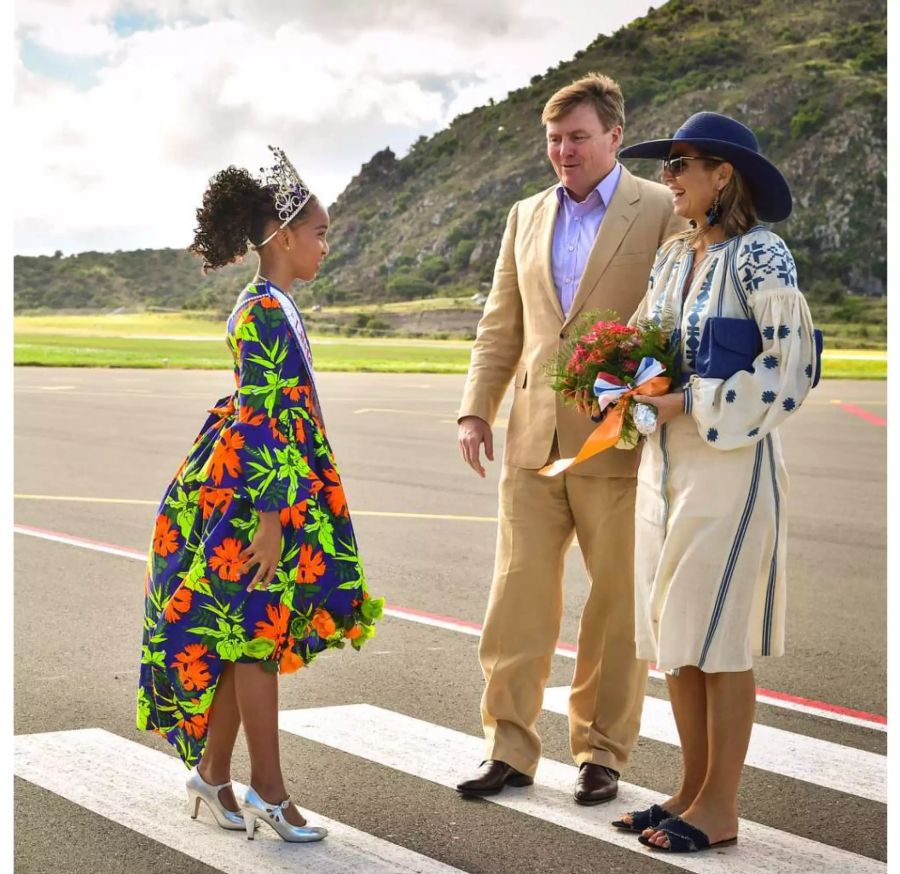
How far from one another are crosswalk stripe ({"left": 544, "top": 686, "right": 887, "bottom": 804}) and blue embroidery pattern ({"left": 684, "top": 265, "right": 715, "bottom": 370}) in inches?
66.8

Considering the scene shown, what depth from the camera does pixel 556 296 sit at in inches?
198

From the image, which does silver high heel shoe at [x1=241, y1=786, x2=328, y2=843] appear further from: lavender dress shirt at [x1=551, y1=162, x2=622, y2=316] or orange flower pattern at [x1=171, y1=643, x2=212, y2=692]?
lavender dress shirt at [x1=551, y1=162, x2=622, y2=316]

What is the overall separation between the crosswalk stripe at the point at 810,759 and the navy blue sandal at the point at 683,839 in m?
0.83

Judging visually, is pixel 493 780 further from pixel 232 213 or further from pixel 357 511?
pixel 357 511

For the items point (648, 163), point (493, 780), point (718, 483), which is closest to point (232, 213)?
point (718, 483)

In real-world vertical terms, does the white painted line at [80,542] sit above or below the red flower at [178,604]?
below

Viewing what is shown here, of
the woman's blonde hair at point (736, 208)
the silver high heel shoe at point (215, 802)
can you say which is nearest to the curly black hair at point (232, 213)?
the woman's blonde hair at point (736, 208)

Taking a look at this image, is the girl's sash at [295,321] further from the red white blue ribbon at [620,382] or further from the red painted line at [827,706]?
the red painted line at [827,706]

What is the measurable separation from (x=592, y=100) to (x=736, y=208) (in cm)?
93

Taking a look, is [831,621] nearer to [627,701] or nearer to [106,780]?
[627,701]

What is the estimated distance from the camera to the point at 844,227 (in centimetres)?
12694

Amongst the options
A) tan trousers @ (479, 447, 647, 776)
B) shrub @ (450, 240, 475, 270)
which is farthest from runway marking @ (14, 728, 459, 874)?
shrub @ (450, 240, 475, 270)

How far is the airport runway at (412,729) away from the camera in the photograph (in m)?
4.18

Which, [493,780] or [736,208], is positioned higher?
[736,208]
